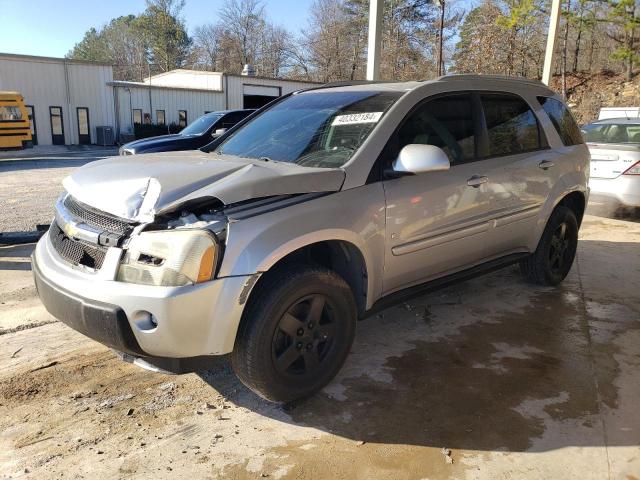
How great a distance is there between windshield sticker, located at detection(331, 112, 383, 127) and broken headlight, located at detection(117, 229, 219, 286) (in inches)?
57.7

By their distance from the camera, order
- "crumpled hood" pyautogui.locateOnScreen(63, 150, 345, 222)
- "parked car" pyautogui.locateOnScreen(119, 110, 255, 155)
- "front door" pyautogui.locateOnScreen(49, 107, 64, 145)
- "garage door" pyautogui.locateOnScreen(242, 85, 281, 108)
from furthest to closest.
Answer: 1. "garage door" pyautogui.locateOnScreen(242, 85, 281, 108)
2. "front door" pyautogui.locateOnScreen(49, 107, 64, 145)
3. "parked car" pyautogui.locateOnScreen(119, 110, 255, 155)
4. "crumpled hood" pyautogui.locateOnScreen(63, 150, 345, 222)

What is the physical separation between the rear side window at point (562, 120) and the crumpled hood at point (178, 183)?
108 inches

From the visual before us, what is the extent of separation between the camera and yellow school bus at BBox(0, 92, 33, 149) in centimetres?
2064

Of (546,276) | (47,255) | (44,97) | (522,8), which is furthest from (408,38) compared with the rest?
(47,255)

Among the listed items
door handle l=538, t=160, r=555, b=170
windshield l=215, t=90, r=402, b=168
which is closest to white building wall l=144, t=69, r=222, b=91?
windshield l=215, t=90, r=402, b=168

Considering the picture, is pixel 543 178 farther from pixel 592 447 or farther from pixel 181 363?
pixel 181 363

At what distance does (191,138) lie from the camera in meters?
9.61

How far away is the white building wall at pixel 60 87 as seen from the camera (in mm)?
27055

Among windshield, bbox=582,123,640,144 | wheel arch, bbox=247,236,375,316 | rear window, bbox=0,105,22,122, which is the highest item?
rear window, bbox=0,105,22,122

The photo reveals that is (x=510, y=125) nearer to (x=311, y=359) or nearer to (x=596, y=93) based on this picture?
(x=311, y=359)

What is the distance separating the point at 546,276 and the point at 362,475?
3.29m

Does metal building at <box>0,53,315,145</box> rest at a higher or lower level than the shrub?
higher

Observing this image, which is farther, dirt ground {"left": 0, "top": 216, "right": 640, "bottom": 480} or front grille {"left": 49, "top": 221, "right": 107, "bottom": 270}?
front grille {"left": 49, "top": 221, "right": 107, "bottom": 270}

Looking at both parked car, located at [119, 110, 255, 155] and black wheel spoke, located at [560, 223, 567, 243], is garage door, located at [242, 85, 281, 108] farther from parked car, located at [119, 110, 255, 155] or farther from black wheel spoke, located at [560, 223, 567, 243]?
black wheel spoke, located at [560, 223, 567, 243]
